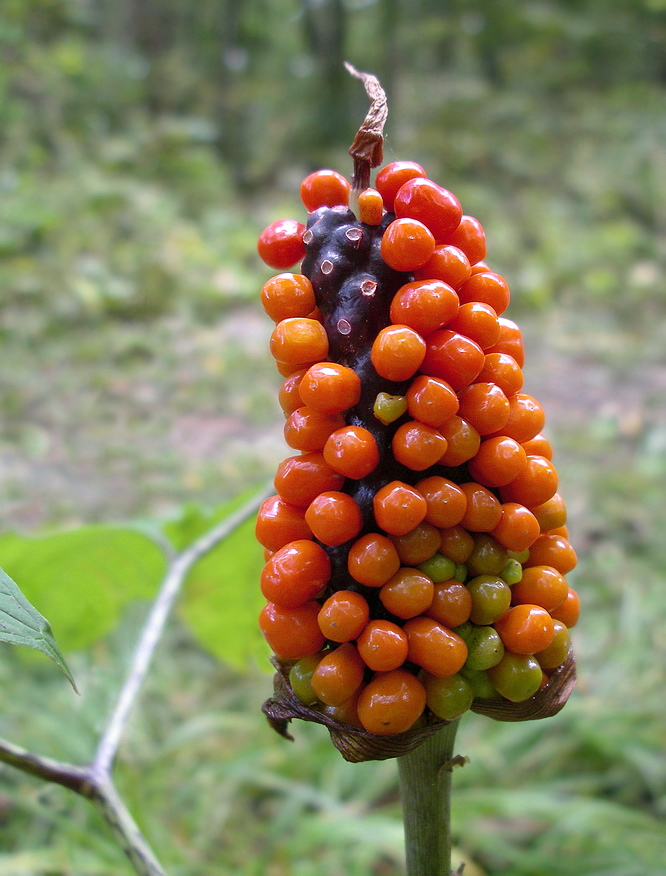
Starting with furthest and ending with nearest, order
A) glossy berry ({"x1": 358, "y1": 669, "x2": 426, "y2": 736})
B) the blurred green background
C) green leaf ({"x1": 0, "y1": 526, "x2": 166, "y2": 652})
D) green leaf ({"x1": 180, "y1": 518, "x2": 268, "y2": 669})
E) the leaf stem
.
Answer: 1. the blurred green background
2. green leaf ({"x1": 180, "y1": 518, "x2": 268, "y2": 669})
3. green leaf ({"x1": 0, "y1": 526, "x2": 166, "y2": 652})
4. the leaf stem
5. glossy berry ({"x1": 358, "y1": 669, "x2": 426, "y2": 736})

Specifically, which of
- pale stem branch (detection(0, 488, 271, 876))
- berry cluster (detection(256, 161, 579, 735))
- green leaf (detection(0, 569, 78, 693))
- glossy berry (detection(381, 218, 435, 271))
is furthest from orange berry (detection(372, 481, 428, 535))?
pale stem branch (detection(0, 488, 271, 876))

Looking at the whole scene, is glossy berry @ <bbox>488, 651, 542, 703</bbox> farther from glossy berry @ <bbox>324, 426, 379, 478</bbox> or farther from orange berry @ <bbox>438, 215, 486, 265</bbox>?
orange berry @ <bbox>438, 215, 486, 265</bbox>

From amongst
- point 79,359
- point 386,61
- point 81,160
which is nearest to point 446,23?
point 386,61

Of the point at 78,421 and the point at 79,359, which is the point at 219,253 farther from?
the point at 78,421

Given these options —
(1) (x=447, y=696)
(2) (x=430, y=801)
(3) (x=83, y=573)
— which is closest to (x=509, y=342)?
(1) (x=447, y=696)

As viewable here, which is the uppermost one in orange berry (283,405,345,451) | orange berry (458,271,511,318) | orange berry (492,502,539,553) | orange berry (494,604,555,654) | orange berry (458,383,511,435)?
orange berry (458,271,511,318)

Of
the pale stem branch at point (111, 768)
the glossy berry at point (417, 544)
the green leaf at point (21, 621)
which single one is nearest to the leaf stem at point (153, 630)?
the pale stem branch at point (111, 768)
